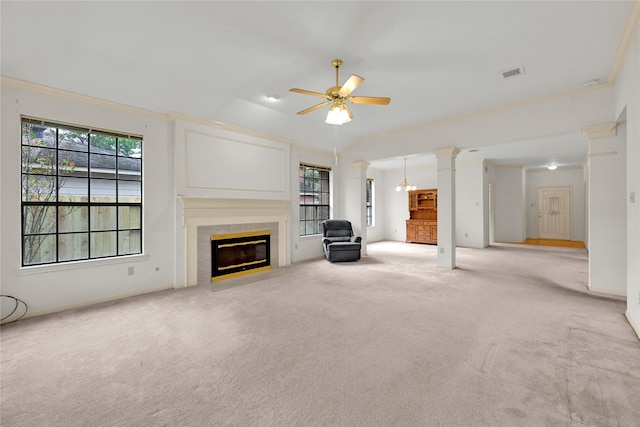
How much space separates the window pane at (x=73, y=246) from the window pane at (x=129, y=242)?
38 cm

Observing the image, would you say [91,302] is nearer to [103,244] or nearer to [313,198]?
[103,244]

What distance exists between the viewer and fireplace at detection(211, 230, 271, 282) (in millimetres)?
4871

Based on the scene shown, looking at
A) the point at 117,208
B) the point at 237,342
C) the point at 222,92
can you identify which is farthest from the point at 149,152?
the point at 237,342

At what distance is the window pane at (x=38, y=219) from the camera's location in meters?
3.29

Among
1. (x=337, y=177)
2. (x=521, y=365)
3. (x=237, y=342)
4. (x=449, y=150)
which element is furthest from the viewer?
(x=337, y=177)

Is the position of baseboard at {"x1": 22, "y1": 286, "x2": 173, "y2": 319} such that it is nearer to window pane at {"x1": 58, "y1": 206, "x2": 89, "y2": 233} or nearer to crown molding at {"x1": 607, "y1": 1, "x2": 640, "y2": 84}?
window pane at {"x1": 58, "y1": 206, "x2": 89, "y2": 233}

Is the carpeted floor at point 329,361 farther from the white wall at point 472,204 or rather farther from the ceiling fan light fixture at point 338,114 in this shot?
the white wall at point 472,204

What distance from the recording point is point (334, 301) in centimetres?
369

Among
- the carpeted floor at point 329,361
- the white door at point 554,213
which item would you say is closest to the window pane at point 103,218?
the carpeted floor at point 329,361

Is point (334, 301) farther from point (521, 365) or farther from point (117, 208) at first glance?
point (117, 208)

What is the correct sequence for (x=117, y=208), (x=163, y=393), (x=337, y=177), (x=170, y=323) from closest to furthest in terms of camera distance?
(x=163, y=393), (x=170, y=323), (x=117, y=208), (x=337, y=177)

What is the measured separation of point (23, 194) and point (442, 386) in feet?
15.6

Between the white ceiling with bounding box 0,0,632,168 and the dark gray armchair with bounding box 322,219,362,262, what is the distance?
313cm

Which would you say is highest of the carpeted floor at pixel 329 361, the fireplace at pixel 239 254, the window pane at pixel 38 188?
the window pane at pixel 38 188
